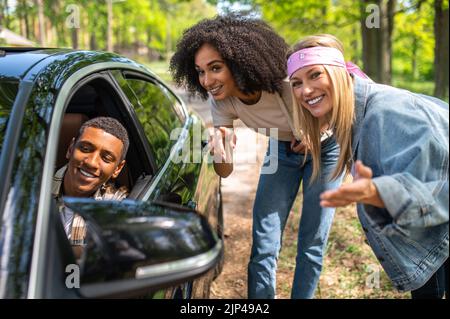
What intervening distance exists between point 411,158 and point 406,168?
1.4 inches

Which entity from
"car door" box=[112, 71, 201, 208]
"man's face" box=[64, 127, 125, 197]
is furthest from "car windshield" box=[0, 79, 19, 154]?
"car door" box=[112, 71, 201, 208]

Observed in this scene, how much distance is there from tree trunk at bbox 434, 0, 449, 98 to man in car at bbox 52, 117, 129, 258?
8.91m

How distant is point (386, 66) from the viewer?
34.5 ft

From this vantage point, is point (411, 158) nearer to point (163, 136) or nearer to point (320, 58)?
point (320, 58)

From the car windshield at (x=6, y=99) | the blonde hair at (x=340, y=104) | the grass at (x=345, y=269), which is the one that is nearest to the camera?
the car windshield at (x=6, y=99)

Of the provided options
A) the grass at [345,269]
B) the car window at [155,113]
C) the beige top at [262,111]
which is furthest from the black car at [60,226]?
the grass at [345,269]

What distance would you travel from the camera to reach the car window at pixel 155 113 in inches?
97.6

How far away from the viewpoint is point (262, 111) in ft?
8.63

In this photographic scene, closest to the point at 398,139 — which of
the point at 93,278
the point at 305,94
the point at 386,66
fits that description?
the point at 305,94

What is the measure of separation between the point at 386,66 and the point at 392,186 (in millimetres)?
9811

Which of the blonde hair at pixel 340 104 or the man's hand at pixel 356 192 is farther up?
the blonde hair at pixel 340 104

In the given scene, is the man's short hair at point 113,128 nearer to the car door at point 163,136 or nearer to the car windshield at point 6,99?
the car door at point 163,136

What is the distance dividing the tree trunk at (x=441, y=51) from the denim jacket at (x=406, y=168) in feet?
28.7

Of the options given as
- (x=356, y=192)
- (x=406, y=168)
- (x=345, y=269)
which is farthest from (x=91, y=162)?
(x=345, y=269)
